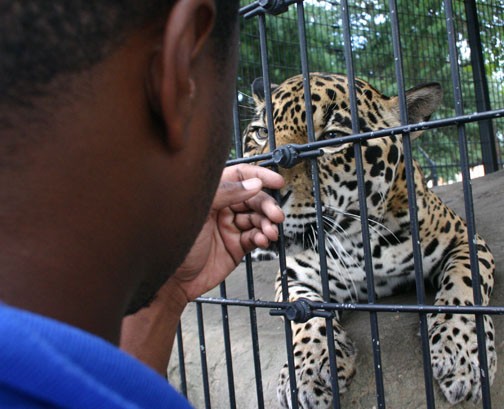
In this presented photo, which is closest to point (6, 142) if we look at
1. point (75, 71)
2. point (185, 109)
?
point (75, 71)

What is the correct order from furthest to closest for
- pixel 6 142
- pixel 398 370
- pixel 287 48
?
pixel 287 48, pixel 398 370, pixel 6 142

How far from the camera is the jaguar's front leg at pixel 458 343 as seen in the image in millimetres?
2270

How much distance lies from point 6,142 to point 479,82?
286 inches

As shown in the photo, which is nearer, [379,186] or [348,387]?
[348,387]

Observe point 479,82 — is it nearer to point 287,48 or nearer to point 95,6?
point 287,48

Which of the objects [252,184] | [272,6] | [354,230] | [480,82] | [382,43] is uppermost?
[382,43]

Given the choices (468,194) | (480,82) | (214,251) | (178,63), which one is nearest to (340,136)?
(214,251)

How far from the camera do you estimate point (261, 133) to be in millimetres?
3375

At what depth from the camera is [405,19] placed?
26.3ft

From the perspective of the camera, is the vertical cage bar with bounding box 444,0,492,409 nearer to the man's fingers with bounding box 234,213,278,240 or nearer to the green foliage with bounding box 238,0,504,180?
the man's fingers with bounding box 234,213,278,240

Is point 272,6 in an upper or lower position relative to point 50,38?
upper

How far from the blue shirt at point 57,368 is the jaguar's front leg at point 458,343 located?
1836 mm

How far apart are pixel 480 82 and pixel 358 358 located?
553 cm

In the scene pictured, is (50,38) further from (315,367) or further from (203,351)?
(315,367)
